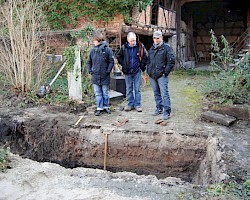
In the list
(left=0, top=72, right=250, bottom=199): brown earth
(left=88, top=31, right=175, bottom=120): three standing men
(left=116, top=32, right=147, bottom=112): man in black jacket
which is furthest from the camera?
(left=116, top=32, right=147, bottom=112): man in black jacket

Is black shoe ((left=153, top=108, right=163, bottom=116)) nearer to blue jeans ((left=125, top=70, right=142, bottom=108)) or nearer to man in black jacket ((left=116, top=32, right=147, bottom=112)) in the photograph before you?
blue jeans ((left=125, top=70, right=142, bottom=108))

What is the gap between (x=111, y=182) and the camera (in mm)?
3643

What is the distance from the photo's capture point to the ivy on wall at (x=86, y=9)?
1040 cm

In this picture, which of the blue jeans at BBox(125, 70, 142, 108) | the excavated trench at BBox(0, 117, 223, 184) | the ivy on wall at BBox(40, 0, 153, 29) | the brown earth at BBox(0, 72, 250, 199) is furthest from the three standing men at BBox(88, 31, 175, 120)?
the ivy on wall at BBox(40, 0, 153, 29)

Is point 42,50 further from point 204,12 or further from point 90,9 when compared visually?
point 204,12

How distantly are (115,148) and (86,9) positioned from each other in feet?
23.7

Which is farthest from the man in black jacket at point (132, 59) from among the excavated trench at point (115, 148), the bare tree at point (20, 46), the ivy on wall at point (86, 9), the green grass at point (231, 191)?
the ivy on wall at point (86, 9)

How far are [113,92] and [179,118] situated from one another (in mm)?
2308

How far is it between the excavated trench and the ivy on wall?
5971 millimetres

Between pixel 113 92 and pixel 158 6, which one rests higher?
pixel 158 6

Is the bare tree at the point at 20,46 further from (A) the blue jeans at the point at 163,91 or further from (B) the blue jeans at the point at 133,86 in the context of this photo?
(A) the blue jeans at the point at 163,91

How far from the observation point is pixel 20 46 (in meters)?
7.52

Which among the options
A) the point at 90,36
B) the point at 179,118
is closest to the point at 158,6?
the point at 90,36

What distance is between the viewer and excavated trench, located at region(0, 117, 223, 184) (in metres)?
5.08
